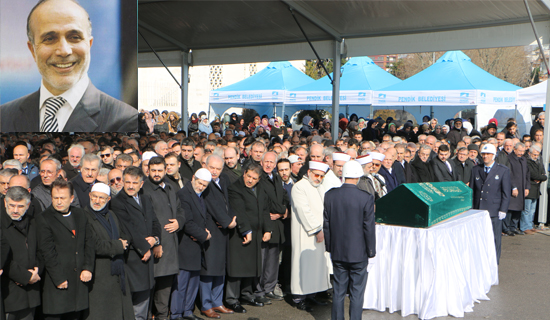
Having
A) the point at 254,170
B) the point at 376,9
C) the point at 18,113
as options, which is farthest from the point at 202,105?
the point at 254,170

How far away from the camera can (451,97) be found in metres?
16.9

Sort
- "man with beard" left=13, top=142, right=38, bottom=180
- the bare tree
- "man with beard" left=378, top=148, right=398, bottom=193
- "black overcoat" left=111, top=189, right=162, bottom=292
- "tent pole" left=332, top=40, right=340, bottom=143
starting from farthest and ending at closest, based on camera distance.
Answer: the bare tree < "tent pole" left=332, top=40, right=340, bottom=143 < "man with beard" left=378, top=148, right=398, bottom=193 < "man with beard" left=13, top=142, right=38, bottom=180 < "black overcoat" left=111, top=189, right=162, bottom=292

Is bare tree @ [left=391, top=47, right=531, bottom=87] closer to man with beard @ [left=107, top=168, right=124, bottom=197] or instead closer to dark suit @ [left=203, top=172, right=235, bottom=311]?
dark suit @ [left=203, top=172, right=235, bottom=311]

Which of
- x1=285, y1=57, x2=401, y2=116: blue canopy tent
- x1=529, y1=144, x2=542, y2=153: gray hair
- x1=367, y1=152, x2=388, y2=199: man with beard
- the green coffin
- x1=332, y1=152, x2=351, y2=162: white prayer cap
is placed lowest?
the green coffin

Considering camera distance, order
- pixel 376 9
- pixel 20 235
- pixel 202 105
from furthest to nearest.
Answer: pixel 202 105 < pixel 376 9 < pixel 20 235

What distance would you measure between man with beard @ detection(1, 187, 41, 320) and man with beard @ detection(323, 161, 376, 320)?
2468 mm

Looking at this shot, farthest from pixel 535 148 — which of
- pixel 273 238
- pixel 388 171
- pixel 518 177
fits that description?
pixel 273 238

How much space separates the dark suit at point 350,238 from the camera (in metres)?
4.37

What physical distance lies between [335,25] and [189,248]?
877 centimetres

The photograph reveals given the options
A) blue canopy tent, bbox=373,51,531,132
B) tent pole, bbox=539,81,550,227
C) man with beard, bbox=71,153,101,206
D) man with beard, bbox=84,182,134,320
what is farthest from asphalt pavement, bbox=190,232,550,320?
blue canopy tent, bbox=373,51,531,132

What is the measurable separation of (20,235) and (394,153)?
16.5 feet

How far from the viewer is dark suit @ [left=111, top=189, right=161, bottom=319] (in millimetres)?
4340

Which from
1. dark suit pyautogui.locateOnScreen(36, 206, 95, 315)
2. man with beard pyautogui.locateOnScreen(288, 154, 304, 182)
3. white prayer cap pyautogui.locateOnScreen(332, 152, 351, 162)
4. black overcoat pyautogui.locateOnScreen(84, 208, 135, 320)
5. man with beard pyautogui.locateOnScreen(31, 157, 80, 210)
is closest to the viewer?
dark suit pyautogui.locateOnScreen(36, 206, 95, 315)

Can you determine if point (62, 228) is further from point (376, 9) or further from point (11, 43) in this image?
point (376, 9)
